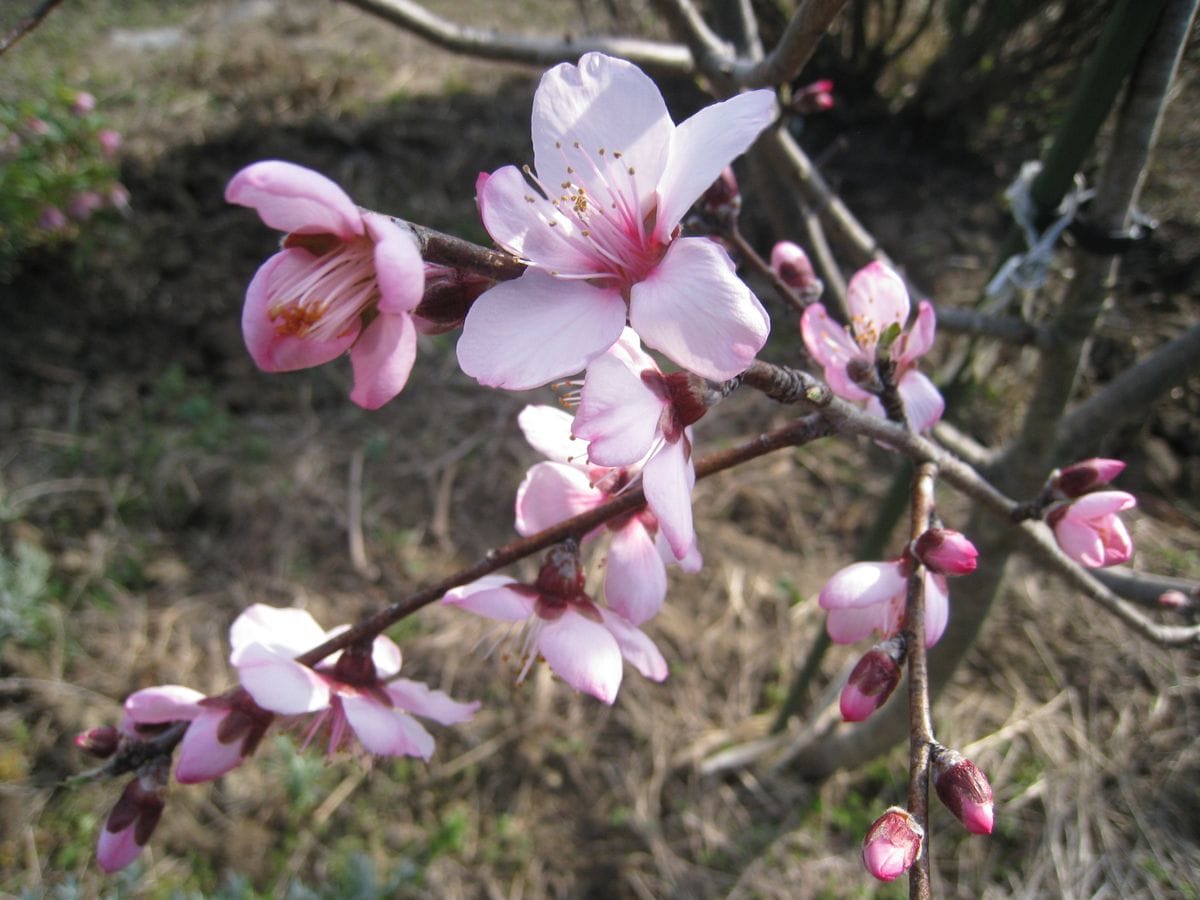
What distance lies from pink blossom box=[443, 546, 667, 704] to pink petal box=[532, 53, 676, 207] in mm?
436

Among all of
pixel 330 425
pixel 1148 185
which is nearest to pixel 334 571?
pixel 330 425

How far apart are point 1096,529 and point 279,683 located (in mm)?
981

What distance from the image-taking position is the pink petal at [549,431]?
0.92 meters

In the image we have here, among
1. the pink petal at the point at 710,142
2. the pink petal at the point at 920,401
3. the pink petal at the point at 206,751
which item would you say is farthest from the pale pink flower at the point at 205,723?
the pink petal at the point at 920,401

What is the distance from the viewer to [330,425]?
3.43m

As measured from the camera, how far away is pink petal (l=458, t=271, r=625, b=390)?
635 mm

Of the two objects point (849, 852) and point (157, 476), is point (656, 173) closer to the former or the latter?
point (849, 852)

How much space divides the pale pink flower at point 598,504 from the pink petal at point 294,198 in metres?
0.31

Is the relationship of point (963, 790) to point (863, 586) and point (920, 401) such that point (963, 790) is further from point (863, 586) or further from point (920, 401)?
point (920, 401)

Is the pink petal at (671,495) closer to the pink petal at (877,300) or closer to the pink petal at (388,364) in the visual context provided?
the pink petal at (388,364)

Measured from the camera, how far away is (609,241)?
794mm

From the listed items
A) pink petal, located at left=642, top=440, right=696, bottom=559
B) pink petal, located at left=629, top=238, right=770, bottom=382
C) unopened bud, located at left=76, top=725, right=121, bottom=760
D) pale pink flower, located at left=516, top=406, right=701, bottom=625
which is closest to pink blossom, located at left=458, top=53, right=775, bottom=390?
pink petal, located at left=629, top=238, right=770, bottom=382

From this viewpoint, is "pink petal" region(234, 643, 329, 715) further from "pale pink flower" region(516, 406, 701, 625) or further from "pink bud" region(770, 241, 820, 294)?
"pink bud" region(770, 241, 820, 294)

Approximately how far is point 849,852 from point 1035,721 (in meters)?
0.79
